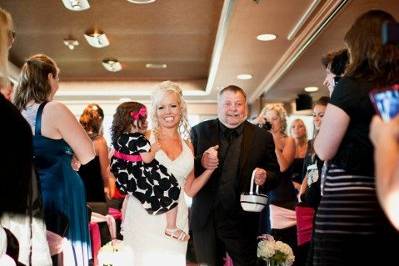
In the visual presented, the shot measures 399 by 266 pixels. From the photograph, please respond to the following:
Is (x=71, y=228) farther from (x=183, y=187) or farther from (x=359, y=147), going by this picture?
(x=359, y=147)

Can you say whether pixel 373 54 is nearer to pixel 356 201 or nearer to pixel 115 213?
pixel 356 201

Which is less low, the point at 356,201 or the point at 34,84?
the point at 34,84

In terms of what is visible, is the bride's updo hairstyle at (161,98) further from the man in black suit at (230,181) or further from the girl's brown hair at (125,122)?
the girl's brown hair at (125,122)

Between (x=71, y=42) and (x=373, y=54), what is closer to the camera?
(x=373, y=54)

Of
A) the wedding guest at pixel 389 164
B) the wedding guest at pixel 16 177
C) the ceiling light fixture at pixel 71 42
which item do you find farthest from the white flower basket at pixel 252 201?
the ceiling light fixture at pixel 71 42

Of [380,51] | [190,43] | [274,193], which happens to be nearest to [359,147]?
[380,51]

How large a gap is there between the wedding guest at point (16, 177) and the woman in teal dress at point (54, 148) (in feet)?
2.31

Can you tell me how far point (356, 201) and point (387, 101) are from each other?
787 mm

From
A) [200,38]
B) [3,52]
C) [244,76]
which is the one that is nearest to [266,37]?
[200,38]

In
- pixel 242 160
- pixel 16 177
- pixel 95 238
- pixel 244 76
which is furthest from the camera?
pixel 244 76

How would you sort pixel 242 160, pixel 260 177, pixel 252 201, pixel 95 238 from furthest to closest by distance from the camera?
pixel 95 238
pixel 242 160
pixel 260 177
pixel 252 201

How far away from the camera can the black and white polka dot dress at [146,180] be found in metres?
2.62

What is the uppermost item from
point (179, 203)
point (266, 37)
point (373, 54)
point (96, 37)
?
point (96, 37)

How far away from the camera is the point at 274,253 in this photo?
316 centimetres
